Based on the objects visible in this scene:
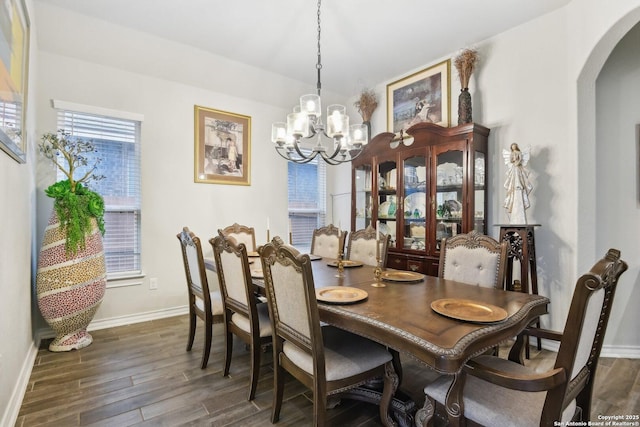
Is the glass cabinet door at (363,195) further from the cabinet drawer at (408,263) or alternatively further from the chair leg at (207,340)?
the chair leg at (207,340)

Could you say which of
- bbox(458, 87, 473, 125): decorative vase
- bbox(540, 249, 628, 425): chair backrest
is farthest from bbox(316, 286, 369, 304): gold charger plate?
bbox(458, 87, 473, 125): decorative vase

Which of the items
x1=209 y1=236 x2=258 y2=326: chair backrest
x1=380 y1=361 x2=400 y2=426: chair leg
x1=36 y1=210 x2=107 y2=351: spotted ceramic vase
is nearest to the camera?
x1=380 y1=361 x2=400 y2=426: chair leg

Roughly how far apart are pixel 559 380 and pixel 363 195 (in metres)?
3.25

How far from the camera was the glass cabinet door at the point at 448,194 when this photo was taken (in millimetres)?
3145

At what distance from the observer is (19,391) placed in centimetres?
196

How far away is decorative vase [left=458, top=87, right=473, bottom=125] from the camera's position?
3172 mm

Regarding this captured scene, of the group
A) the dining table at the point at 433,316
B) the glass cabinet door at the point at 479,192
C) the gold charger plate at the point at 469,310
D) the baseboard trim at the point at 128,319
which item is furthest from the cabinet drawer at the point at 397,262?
the baseboard trim at the point at 128,319

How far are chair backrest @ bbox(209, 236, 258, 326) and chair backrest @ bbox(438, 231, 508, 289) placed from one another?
1382mm

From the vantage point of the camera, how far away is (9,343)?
1785 millimetres

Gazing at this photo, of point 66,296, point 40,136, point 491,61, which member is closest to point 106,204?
point 40,136

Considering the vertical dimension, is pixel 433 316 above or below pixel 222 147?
below

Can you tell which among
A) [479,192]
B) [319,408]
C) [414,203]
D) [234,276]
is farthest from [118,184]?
[479,192]

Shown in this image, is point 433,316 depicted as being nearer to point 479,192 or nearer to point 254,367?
point 254,367

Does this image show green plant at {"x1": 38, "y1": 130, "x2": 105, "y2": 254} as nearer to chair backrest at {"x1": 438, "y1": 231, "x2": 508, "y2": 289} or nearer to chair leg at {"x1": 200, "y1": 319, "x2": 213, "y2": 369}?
chair leg at {"x1": 200, "y1": 319, "x2": 213, "y2": 369}
